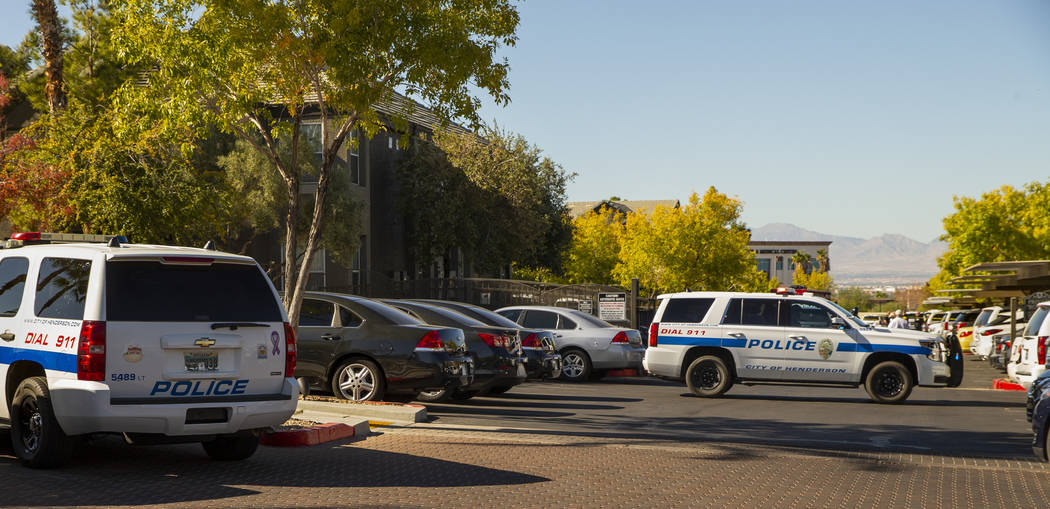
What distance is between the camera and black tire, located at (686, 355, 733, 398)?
17.7 metres

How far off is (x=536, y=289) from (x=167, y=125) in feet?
68.7

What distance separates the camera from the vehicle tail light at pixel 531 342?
17375mm

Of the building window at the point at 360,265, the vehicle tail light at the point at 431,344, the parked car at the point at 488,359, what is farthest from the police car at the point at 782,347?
the building window at the point at 360,265

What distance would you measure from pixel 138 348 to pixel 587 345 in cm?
1346

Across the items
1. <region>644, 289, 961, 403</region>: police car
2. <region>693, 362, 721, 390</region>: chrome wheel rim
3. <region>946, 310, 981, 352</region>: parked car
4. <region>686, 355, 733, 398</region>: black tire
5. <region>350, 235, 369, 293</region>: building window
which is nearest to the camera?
<region>644, 289, 961, 403</region>: police car

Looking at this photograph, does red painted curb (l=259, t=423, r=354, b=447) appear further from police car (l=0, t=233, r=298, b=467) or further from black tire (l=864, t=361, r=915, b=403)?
black tire (l=864, t=361, r=915, b=403)

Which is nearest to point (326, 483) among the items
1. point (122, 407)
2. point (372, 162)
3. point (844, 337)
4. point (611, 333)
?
point (122, 407)

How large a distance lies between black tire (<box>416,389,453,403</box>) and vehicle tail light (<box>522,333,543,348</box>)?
1994mm

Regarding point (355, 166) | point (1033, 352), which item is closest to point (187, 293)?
point (1033, 352)

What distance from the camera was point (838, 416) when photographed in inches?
599

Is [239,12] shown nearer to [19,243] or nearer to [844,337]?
[19,243]

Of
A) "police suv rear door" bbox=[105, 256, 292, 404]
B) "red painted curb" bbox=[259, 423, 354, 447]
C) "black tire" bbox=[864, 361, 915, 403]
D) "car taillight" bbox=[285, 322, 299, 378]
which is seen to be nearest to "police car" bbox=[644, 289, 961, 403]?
"black tire" bbox=[864, 361, 915, 403]

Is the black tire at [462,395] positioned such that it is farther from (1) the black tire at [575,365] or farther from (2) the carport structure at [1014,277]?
(2) the carport structure at [1014,277]

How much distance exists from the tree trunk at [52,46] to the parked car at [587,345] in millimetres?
11766
